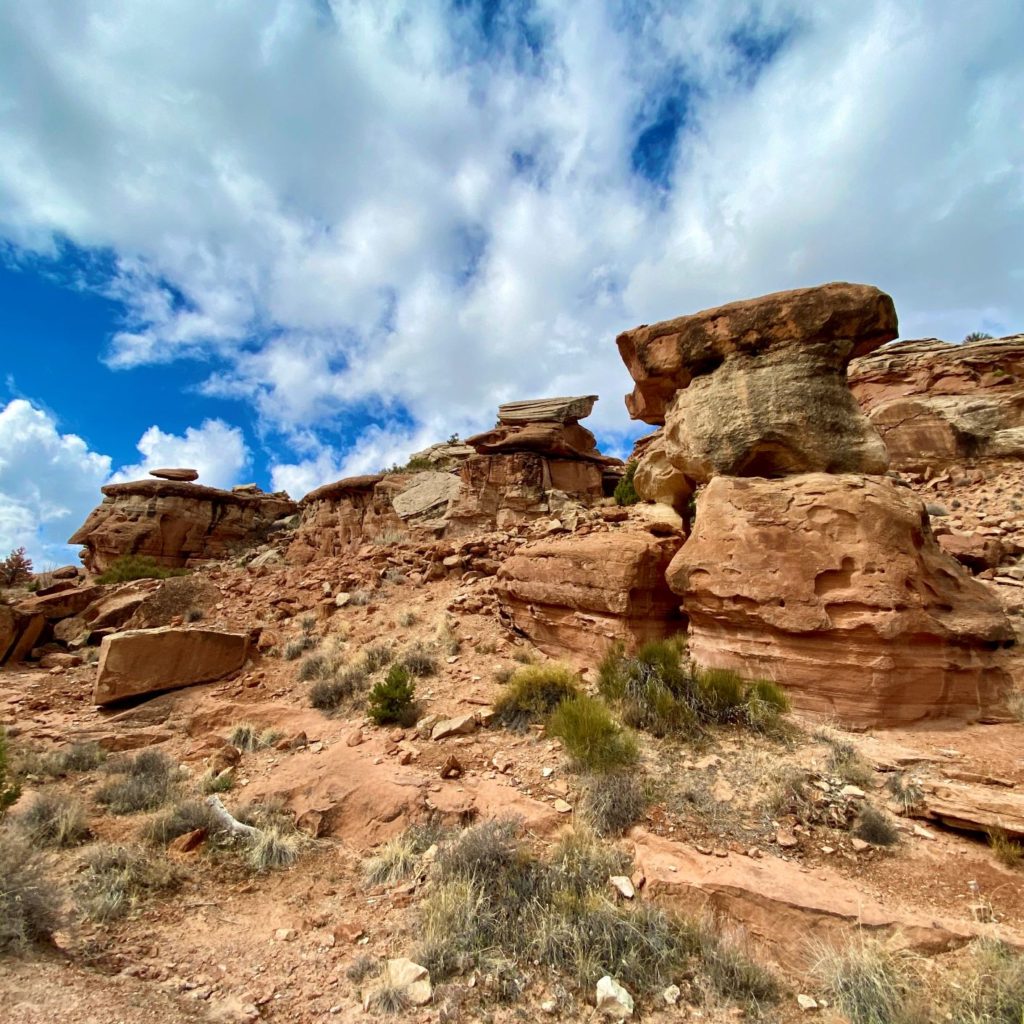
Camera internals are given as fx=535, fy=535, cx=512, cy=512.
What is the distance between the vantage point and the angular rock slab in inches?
336

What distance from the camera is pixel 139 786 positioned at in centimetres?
562

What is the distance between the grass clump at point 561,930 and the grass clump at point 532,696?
8.04 feet

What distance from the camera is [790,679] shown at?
5.96 metres

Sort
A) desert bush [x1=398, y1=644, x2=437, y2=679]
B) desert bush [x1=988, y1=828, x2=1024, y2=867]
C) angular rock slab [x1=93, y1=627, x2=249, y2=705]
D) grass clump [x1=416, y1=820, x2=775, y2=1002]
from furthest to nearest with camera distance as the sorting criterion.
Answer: angular rock slab [x1=93, y1=627, x2=249, y2=705] → desert bush [x1=398, y1=644, x2=437, y2=679] → desert bush [x1=988, y1=828, x2=1024, y2=867] → grass clump [x1=416, y1=820, x2=775, y2=1002]

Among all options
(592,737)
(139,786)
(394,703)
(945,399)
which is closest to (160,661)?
(139,786)

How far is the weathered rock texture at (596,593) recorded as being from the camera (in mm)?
7641

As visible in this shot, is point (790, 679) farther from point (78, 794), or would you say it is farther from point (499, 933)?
point (78, 794)

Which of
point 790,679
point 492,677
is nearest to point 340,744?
point 492,677

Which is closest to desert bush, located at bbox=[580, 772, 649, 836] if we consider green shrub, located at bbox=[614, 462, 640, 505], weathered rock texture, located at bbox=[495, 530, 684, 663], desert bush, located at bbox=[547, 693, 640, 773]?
desert bush, located at bbox=[547, 693, 640, 773]

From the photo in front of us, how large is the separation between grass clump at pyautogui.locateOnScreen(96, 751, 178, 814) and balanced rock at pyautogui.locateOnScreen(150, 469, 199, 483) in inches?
839

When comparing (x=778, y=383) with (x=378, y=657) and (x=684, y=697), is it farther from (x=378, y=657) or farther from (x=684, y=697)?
(x=378, y=657)

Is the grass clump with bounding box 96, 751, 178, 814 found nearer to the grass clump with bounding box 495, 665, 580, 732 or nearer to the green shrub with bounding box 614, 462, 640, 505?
the grass clump with bounding box 495, 665, 580, 732

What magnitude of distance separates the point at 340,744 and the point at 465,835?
279 cm

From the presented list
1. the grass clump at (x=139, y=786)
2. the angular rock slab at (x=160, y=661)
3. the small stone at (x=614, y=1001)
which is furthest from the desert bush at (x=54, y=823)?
the small stone at (x=614, y=1001)
